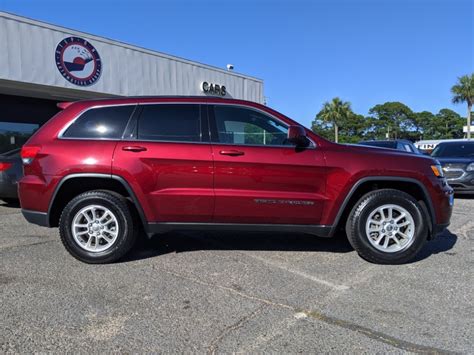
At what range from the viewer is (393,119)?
10288cm

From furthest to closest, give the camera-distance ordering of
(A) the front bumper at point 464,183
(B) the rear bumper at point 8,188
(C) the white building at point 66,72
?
(C) the white building at point 66,72 < (A) the front bumper at point 464,183 < (B) the rear bumper at point 8,188

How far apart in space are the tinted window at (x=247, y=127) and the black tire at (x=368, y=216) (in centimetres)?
108

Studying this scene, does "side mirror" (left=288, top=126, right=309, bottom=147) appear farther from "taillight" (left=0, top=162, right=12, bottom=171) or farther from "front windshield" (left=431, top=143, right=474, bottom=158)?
"front windshield" (left=431, top=143, right=474, bottom=158)

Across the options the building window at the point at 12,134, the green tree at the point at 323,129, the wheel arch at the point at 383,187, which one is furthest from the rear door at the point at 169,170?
the green tree at the point at 323,129

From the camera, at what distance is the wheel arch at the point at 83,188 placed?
14.2ft

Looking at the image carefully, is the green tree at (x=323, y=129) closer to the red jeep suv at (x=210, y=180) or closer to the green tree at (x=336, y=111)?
the green tree at (x=336, y=111)

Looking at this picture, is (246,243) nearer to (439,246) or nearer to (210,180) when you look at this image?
(210,180)

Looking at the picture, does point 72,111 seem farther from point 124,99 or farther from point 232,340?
point 232,340

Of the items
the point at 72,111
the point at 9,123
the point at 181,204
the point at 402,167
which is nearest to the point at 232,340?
the point at 181,204

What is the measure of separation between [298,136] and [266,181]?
0.57 m

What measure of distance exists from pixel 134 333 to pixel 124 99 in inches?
106

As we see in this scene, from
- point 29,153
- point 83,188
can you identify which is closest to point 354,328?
point 83,188

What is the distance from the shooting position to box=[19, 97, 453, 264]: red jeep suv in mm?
4312

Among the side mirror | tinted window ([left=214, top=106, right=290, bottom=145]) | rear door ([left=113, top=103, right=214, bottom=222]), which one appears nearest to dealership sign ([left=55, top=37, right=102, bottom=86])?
rear door ([left=113, top=103, right=214, bottom=222])
